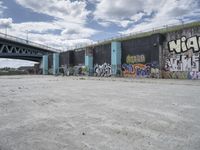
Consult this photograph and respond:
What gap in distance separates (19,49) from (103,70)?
4760 centimetres

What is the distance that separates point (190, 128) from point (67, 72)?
53.9 meters

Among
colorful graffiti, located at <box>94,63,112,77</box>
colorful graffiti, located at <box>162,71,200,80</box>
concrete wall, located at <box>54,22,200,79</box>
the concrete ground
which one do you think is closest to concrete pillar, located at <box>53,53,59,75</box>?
colorful graffiti, located at <box>94,63,112,77</box>

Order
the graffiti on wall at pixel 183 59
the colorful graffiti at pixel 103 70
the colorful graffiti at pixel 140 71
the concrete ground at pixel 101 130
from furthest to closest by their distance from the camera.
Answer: the colorful graffiti at pixel 103 70
the colorful graffiti at pixel 140 71
the graffiti on wall at pixel 183 59
the concrete ground at pixel 101 130

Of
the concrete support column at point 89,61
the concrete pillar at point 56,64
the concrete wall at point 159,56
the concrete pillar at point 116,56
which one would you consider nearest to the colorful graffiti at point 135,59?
the concrete wall at point 159,56

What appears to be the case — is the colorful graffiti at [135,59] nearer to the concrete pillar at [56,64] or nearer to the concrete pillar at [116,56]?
the concrete pillar at [116,56]

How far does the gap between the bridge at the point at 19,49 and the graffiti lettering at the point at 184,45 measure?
5787 cm

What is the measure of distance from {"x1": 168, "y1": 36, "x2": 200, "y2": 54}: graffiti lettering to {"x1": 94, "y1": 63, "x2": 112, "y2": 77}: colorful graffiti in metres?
14.6

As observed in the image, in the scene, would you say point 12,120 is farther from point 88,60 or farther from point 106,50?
point 88,60

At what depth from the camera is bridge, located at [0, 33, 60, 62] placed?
69.9 metres

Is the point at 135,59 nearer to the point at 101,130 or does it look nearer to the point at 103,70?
the point at 103,70

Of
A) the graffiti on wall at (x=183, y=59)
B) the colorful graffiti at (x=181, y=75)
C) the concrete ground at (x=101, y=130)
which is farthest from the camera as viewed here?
the graffiti on wall at (x=183, y=59)

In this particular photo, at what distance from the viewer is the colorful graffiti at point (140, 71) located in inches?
1252

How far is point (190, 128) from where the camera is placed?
4.85 meters

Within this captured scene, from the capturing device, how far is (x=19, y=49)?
77.3 metres
